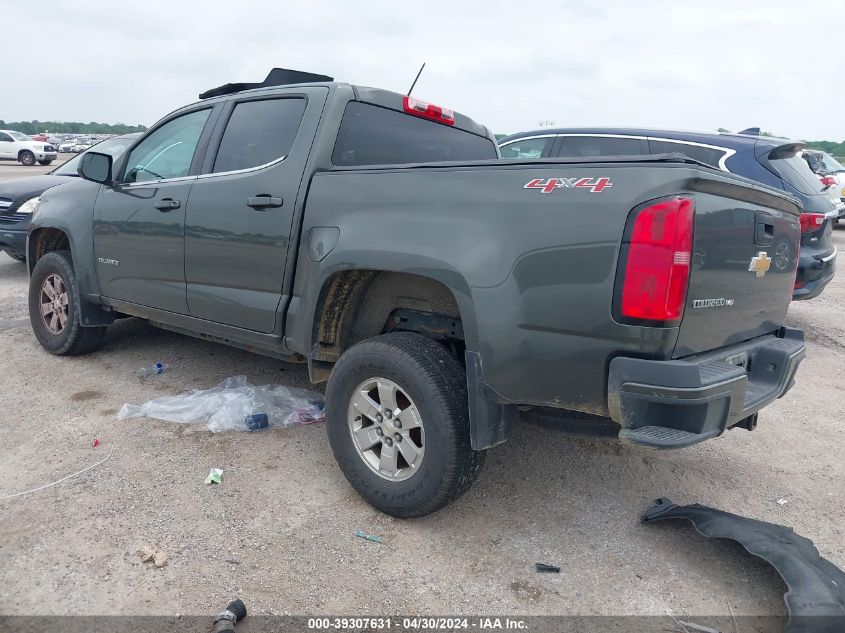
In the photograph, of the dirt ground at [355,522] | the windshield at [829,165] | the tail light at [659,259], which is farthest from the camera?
the windshield at [829,165]

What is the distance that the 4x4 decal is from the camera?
7.73ft

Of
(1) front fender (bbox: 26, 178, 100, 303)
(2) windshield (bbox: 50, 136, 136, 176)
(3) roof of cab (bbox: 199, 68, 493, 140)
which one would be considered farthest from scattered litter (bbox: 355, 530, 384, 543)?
(2) windshield (bbox: 50, 136, 136, 176)

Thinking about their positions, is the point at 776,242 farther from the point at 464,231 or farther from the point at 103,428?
the point at 103,428

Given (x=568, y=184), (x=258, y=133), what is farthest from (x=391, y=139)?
(x=568, y=184)

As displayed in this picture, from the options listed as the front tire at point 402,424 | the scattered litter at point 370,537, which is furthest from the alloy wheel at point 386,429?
the scattered litter at point 370,537

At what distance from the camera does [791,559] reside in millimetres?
2566

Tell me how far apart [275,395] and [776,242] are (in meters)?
3.04

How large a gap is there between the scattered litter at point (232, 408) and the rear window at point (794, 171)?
15.3 feet

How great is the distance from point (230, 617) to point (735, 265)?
234cm

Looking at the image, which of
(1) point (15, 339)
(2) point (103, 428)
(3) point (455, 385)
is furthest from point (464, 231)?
(1) point (15, 339)

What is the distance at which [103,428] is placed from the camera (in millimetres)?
3910

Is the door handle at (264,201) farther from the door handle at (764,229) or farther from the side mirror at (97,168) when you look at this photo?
the door handle at (764,229)

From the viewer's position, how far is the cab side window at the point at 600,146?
6484 millimetres

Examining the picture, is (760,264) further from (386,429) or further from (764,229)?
(386,429)
